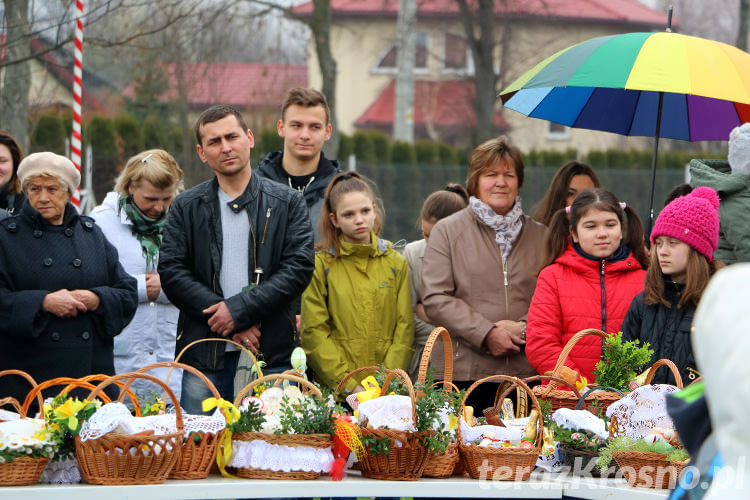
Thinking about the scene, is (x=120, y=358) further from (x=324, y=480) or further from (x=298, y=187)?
(x=324, y=480)

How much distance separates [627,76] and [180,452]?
276cm

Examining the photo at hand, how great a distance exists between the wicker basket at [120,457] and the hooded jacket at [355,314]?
1.65 metres

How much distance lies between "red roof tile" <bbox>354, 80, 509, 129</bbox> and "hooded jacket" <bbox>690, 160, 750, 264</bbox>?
1050 inches

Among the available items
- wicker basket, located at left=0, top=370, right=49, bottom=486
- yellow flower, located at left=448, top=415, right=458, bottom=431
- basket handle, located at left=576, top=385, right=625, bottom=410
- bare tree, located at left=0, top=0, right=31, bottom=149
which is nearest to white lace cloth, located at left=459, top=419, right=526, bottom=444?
yellow flower, located at left=448, top=415, right=458, bottom=431

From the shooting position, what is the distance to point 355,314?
17.0 ft

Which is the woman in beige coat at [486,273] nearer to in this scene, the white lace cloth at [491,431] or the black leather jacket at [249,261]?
the black leather jacket at [249,261]

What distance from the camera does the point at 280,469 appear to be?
11.8ft

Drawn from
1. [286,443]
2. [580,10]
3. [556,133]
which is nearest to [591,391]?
[286,443]

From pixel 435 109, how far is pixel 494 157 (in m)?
28.7

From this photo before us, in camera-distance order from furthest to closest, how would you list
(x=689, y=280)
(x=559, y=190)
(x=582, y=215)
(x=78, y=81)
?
(x=78, y=81) < (x=559, y=190) < (x=582, y=215) < (x=689, y=280)

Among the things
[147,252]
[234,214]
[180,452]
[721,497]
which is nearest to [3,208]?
[147,252]

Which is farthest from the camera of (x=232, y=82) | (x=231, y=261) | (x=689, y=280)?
(x=232, y=82)

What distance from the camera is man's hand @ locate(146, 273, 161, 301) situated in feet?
18.5

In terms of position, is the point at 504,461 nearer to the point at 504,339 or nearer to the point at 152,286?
the point at 504,339
